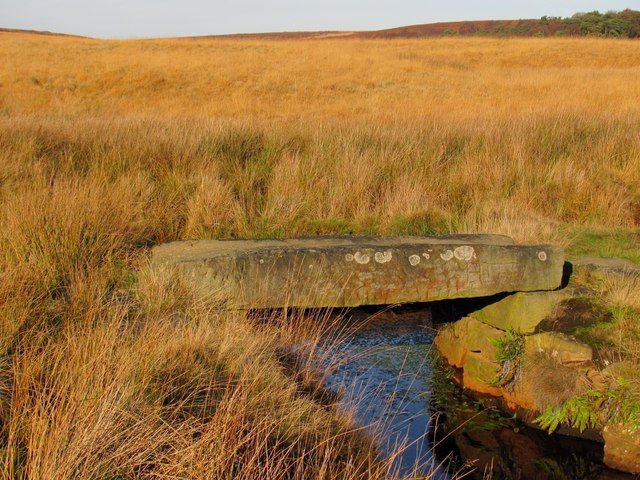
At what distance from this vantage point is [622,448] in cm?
417

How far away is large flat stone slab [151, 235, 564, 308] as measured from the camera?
4.51 m

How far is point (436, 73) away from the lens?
2244cm

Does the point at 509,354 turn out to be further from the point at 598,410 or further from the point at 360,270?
the point at 360,270

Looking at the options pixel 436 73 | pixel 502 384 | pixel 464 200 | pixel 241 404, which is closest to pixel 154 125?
pixel 464 200

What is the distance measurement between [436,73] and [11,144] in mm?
16990

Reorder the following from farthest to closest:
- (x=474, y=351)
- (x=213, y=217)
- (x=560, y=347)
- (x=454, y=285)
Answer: (x=213, y=217) → (x=474, y=351) → (x=454, y=285) → (x=560, y=347)

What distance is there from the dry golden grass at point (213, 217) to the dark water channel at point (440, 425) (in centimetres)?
49

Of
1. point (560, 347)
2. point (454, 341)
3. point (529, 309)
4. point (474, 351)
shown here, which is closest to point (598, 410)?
point (560, 347)

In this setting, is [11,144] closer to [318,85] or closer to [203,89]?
[203,89]

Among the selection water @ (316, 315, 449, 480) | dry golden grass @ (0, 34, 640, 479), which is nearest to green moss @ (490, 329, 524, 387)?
water @ (316, 315, 449, 480)

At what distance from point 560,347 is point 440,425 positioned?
2.91 ft

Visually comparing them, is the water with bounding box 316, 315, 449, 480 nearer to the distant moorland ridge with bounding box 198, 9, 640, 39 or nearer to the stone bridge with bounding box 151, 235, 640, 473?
the stone bridge with bounding box 151, 235, 640, 473

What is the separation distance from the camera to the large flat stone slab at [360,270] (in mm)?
4508

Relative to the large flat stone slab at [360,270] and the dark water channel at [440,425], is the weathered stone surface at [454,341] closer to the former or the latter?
the dark water channel at [440,425]
